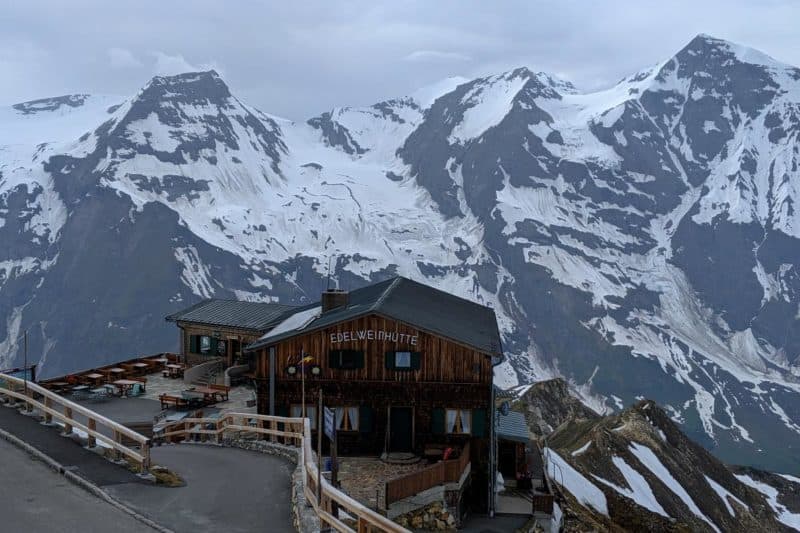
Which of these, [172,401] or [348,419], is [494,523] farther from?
[172,401]

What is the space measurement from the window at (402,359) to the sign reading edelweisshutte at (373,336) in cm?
55

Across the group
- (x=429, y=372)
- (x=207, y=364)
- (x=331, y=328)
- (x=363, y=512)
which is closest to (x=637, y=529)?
(x=429, y=372)

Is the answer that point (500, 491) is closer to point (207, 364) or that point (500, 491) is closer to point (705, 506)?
point (207, 364)

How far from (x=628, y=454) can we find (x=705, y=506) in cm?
867

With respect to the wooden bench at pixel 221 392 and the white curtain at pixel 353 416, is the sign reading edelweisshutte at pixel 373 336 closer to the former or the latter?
the white curtain at pixel 353 416

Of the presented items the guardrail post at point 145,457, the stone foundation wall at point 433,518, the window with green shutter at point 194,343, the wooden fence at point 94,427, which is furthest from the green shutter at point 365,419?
the window with green shutter at point 194,343

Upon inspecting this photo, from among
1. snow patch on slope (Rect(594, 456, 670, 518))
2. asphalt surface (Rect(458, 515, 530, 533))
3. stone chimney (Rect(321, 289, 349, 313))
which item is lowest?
snow patch on slope (Rect(594, 456, 670, 518))

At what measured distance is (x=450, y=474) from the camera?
2784cm

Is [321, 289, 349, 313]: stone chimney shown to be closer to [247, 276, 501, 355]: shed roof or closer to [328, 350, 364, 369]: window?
[247, 276, 501, 355]: shed roof

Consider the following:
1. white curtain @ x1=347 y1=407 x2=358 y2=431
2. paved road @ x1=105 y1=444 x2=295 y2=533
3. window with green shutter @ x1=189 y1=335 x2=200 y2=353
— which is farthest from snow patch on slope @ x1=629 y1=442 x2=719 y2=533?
paved road @ x1=105 y1=444 x2=295 y2=533

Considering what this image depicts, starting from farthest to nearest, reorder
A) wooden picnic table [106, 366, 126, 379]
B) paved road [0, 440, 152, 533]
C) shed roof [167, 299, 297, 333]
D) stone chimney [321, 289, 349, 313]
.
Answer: shed roof [167, 299, 297, 333]
wooden picnic table [106, 366, 126, 379]
stone chimney [321, 289, 349, 313]
paved road [0, 440, 152, 533]

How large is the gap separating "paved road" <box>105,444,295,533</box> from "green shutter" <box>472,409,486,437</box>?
11604 mm

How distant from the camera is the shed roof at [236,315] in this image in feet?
160

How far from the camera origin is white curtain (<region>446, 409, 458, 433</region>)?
1252 inches
